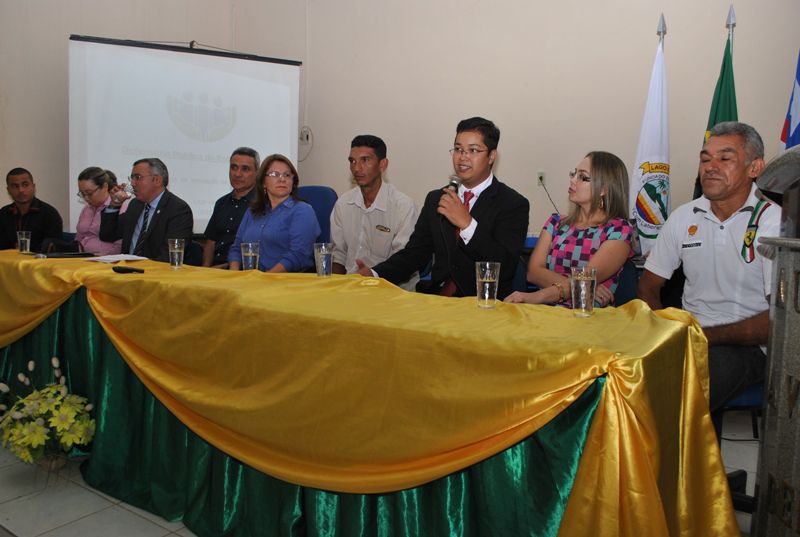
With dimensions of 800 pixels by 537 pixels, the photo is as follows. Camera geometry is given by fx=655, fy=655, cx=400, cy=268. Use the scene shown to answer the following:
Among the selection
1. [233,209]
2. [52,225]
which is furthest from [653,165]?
[52,225]

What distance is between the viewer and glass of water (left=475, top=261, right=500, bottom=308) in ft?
5.14

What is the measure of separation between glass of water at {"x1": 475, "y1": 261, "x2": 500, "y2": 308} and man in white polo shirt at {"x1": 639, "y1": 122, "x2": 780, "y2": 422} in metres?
0.78

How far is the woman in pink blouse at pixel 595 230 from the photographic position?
2.32 meters

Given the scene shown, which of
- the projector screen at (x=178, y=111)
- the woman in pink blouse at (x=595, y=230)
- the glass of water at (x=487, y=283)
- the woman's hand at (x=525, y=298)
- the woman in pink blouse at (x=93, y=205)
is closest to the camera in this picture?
the glass of water at (x=487, y=283)

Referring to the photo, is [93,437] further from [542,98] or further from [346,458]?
[542,98]

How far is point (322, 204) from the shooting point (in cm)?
386

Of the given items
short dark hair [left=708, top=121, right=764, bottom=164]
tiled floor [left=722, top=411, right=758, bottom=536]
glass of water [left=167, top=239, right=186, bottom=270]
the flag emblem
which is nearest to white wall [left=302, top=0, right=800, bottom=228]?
the flag emblem

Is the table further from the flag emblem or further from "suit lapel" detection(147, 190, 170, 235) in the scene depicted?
the flag emblem

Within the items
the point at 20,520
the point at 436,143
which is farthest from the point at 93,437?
the point at 436,143

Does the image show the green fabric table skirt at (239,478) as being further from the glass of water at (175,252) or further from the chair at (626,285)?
the chair at (626,285)

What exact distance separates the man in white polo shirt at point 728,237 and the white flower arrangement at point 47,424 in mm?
1964

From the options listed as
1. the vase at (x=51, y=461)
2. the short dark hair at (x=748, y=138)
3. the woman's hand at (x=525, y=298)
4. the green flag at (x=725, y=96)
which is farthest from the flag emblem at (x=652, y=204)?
the vase at (x=51, y=461)

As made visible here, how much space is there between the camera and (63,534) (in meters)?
1.87

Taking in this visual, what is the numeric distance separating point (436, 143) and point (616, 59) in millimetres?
1416
